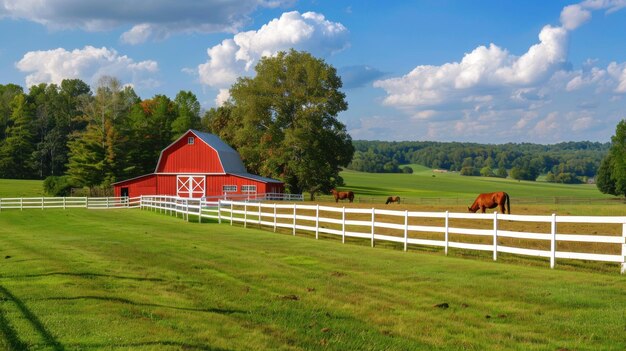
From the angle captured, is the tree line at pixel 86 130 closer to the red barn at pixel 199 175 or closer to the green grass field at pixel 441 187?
the red barn at pixel 199 175

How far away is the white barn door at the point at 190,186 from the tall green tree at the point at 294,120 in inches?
270

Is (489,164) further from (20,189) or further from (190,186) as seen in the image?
(190,186)

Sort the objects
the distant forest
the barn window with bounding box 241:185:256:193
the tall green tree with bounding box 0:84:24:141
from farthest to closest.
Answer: the distant forest → the tall green tree with bounding box 0:84:24:141 → the barn window with bounding box 241:185:256:193

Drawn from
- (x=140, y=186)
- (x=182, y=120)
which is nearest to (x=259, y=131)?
(x=140, y=186)

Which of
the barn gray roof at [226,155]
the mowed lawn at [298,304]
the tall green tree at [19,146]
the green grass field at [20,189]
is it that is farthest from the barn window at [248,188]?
the tall green tree at [19,146]

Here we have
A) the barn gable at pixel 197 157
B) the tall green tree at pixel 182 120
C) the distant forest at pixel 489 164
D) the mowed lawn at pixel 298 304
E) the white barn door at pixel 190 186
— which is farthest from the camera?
the distant forest at pixel 489 164

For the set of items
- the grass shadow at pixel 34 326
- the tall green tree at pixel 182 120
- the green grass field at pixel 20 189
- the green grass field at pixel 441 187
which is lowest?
the green grass field at pixel 441 187

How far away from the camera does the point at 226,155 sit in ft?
189

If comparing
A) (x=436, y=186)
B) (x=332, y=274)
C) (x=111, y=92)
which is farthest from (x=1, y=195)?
(x=436, y=186)

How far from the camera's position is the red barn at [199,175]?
5528cm

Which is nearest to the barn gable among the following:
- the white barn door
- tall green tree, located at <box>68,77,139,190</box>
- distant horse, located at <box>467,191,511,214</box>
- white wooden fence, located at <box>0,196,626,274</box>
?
the white barn door

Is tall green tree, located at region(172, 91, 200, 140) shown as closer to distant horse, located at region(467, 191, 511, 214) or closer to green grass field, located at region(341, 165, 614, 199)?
green grass field, located at region(341, 165, 614, 199)

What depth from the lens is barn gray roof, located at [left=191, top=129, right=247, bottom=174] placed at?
184 feet

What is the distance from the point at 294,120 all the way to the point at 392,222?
34.6 meters
